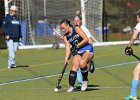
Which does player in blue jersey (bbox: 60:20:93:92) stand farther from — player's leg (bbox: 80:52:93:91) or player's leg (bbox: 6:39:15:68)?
player's leg (bbox: 6:39:15:68)

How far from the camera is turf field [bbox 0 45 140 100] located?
12.6 metres

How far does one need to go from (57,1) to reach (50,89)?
17.7m

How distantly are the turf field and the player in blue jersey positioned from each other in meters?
0.39

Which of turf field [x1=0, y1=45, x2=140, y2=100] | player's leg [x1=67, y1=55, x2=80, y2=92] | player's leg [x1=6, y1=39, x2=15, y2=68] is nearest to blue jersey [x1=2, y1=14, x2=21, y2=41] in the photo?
player's leg [x1=6, y1=39, x2=15, y2=68]

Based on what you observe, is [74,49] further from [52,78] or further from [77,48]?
[52,78]

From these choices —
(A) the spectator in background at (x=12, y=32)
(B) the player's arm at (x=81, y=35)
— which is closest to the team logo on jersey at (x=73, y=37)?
(B) the player's arm at (x=81, y=35)

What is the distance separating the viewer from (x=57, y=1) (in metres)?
31.0

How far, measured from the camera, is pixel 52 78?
16.3m

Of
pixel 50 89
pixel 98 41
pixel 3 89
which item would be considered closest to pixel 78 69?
pixel 50 89

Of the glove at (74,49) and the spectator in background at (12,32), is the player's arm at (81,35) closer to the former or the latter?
the glove at (74,49)

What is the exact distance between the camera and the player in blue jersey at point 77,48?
13031 mm

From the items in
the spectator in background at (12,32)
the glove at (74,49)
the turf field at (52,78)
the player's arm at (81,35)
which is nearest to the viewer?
the turf field at (52,78)

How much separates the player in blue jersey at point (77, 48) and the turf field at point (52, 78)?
1.27 ft

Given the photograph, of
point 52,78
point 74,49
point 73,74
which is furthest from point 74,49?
point 52,78
